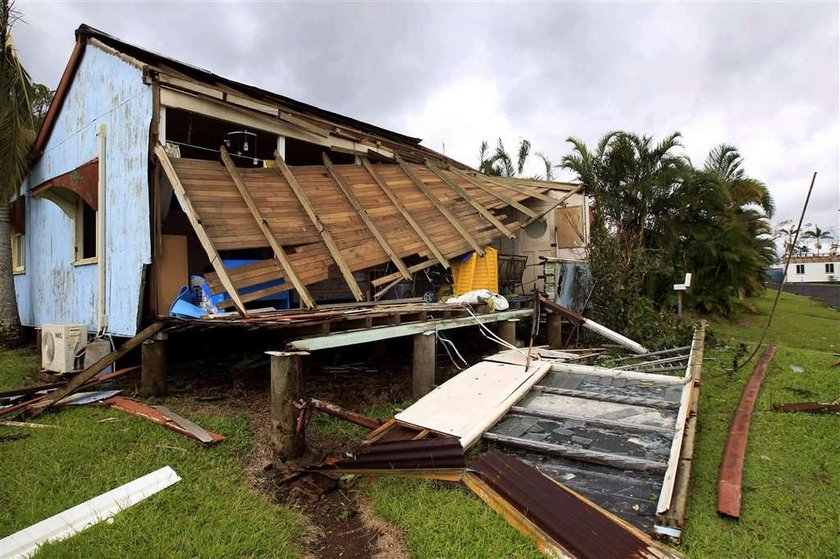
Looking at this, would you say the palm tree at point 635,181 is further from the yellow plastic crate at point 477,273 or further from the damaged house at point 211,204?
the yellow plastic crate at point 477,273

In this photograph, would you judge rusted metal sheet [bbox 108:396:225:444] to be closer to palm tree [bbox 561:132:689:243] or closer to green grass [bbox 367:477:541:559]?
green grass [bbox 367:477:541:559]

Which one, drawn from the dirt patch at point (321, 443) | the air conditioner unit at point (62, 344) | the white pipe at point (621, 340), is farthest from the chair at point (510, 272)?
the air conditioner unit at point (62, 344)

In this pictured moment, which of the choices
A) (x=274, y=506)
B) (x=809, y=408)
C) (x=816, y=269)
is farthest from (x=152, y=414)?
(x=816, y=269)

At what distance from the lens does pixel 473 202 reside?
10.2 meters

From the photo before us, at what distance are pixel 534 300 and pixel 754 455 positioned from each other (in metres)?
5.25

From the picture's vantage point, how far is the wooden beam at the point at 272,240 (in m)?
6.39

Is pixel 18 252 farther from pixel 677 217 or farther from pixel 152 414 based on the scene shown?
pixel 677 217

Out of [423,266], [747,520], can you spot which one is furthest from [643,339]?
[747,520]

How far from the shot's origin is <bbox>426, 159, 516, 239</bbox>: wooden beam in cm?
973

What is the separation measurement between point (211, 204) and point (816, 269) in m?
74.1

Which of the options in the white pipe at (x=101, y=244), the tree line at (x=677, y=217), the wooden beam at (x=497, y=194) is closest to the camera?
the white pipe at (x=101, y=244)

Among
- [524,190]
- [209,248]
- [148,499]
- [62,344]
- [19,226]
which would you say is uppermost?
[524,190]

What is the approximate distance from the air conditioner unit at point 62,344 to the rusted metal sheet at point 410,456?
18.7 feet

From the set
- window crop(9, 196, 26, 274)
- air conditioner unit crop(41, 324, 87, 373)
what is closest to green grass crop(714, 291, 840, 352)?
air conditioner unit crop(41, 324, 87, 373)
